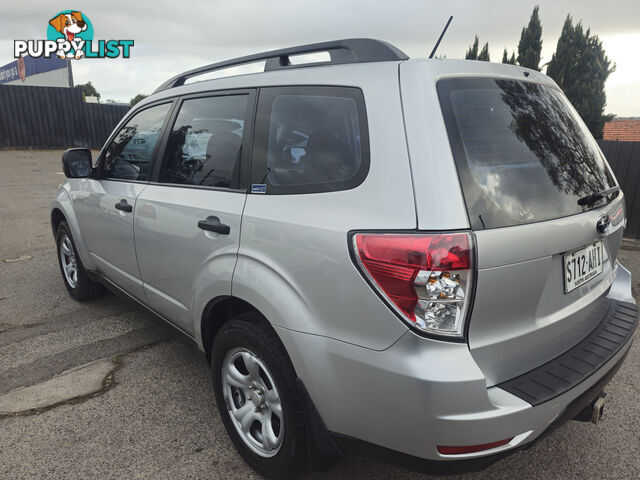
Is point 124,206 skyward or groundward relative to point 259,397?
skyward

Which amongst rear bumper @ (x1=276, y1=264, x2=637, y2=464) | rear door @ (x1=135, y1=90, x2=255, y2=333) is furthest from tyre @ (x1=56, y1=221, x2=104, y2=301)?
rear bumper @ (x1=276, y1=264, x2=637, y2=464)

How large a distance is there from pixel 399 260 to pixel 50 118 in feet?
70.0

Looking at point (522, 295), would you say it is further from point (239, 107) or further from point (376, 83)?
point (239, 107)

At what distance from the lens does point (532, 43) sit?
94.0 ft

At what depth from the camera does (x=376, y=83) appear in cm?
166

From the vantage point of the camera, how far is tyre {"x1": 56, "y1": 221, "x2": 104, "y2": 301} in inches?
156

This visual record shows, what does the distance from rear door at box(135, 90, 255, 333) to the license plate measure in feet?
4.30

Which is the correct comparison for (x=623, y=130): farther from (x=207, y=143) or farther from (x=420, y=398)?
(x=420, y=398)

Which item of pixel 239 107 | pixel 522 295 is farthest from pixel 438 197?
pixel 239 107

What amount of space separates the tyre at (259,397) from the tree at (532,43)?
30.9 m

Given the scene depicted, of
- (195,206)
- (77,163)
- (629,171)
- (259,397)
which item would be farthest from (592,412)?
(629,171)

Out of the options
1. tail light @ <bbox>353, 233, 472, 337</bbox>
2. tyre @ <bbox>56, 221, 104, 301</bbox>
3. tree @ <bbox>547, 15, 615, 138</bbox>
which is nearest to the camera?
tail light @ <bbox>353, 233, 472, 337</bbox>

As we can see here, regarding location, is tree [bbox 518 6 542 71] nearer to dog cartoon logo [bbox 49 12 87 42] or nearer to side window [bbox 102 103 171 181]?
dog cartoon logo [bbox 49 12 87 42]

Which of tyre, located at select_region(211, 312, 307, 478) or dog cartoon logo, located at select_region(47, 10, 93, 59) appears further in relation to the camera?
dog cartoon logo, located at select_region(47, 10, 93, 59)
